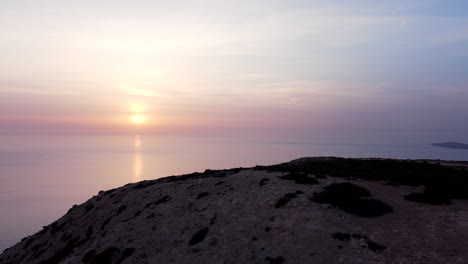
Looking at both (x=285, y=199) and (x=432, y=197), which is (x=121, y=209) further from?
(x=432, y=197)

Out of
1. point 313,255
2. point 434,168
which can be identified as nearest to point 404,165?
point 434,168

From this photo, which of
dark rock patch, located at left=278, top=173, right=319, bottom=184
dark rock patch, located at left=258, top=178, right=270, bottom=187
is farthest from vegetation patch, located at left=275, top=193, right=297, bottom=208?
dark rock patch, located at left=258, top=178, right=270, bottom=187

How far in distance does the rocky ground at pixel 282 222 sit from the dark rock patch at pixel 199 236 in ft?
0.32

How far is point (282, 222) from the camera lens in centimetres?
2855

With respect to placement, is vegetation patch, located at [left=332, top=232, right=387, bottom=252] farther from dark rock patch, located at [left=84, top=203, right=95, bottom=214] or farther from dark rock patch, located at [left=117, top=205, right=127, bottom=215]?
dark rock patch, located at [left=84, top=203, right=95, bottom=214]

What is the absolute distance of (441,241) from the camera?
22844 millimetres

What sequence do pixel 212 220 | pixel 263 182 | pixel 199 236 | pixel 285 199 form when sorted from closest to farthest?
1. pixel 199 236
2. pixel 285 199
3. pixel 212 220
4. pixel 263 182

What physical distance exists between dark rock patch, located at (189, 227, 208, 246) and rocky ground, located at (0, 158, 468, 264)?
98 mm

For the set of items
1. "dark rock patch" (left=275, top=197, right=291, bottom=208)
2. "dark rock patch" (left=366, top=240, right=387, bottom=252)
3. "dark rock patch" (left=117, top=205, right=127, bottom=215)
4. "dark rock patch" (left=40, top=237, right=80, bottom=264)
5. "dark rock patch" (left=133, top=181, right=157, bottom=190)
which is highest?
"dark rock patch" (left=275, top=197, right=291, bottom=208)

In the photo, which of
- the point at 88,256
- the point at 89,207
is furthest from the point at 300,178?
the point at 89,207

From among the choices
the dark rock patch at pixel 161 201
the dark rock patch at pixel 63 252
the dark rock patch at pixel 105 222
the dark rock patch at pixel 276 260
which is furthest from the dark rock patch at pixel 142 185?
the dark rock patch at pixel 276 260

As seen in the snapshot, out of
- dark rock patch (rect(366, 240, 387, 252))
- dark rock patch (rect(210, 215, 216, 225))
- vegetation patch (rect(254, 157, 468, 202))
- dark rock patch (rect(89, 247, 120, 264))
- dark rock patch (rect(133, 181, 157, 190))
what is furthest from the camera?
dark rock patch (rect(133, 181, 157, 190))

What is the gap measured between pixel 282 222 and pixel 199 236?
22.5 feet

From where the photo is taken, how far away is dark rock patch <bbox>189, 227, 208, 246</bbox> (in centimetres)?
2979
